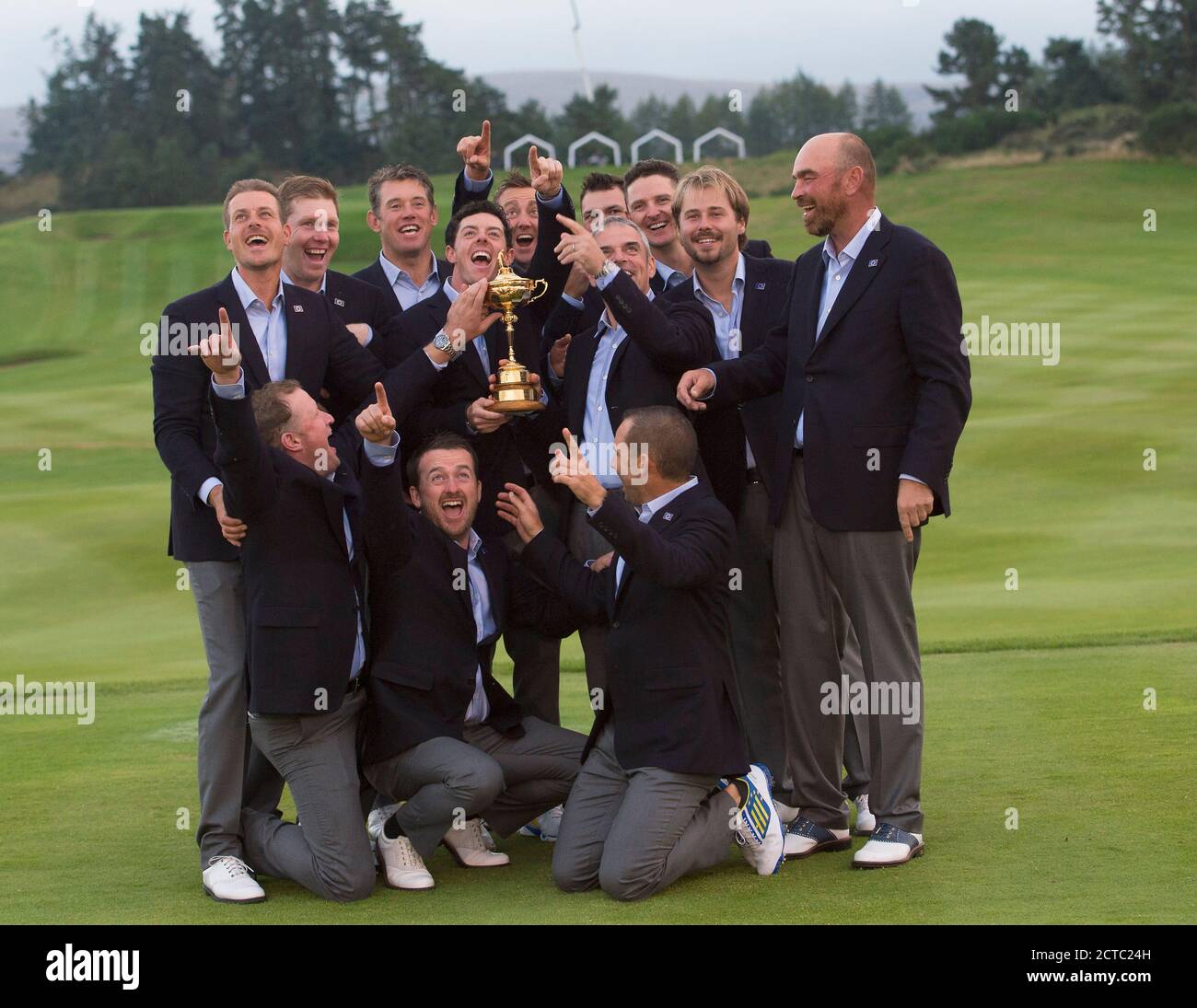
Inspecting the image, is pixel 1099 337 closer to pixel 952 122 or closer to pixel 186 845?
pixel 186 845

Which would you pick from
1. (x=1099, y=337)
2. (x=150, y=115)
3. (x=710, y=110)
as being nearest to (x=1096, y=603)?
(x=1099, y=337)

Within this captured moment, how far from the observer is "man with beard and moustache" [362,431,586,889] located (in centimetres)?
575

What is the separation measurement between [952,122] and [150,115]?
45465 mm

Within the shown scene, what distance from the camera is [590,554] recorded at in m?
6.62

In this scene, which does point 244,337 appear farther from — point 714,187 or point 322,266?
point 714,187

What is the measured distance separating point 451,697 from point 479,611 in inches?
15.0

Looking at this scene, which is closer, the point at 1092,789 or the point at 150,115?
the point at 1092,789

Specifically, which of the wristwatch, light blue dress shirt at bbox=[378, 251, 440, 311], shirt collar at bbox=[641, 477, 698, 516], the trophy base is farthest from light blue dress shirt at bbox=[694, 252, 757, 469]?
light blue dress shirt at bbox=[378, 251, 440, 311]

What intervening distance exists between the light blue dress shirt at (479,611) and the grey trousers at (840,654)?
111 cm

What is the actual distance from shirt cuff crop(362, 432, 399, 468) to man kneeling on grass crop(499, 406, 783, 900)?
571mm

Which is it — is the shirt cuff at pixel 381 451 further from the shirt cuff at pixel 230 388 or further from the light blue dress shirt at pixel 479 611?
the light blue dress shirt at pixel 479 611

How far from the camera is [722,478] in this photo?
657 cm

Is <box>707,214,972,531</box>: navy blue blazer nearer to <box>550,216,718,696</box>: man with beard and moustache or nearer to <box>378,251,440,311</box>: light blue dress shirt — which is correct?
<box>550,216,718,696</box>: man with beard and moustache
